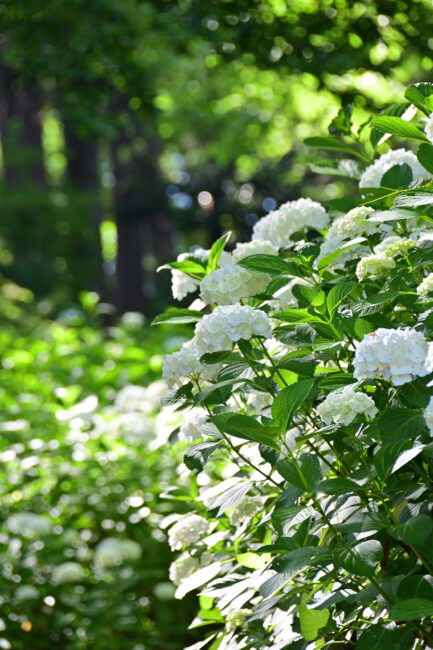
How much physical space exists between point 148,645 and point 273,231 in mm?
2141

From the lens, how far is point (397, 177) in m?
2.03

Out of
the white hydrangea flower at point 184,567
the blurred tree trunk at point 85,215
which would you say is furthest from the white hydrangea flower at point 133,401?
the blurred tree trunk at point 85,215

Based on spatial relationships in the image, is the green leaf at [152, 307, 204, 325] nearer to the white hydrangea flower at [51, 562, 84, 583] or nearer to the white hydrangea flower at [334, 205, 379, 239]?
the white hydrangea flower at [334, 205, 379, 239]

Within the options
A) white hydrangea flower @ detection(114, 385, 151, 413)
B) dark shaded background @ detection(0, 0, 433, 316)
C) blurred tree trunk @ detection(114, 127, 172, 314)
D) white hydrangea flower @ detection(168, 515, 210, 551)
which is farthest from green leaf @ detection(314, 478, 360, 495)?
blurred tree trunk @ detection(114, 127, 172, 314)

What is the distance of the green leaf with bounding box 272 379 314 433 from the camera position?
5.07 feet

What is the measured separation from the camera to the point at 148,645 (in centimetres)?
356

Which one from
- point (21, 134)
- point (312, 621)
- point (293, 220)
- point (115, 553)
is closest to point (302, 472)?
point (312, 621)

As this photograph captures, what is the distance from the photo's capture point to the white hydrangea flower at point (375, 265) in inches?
67.5

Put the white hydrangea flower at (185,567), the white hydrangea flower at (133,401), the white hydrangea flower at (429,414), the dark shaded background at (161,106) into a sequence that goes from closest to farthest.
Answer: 1. the white hydrangea flower at (429,414)
2. the white hydrangea flower at (185,567)
3. the white hydrangea flower at (133,401)
4. the dark shaded background at (161,106)

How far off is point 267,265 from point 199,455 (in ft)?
1.41

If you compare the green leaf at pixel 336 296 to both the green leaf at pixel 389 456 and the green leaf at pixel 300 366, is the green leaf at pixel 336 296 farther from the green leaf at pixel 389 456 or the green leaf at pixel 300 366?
the green leaf at pixel 389 456

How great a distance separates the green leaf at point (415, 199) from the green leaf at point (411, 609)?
27.9 inches

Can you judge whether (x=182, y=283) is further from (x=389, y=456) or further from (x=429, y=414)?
(x=429, y=414)

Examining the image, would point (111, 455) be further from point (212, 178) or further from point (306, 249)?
point (212, 178)
